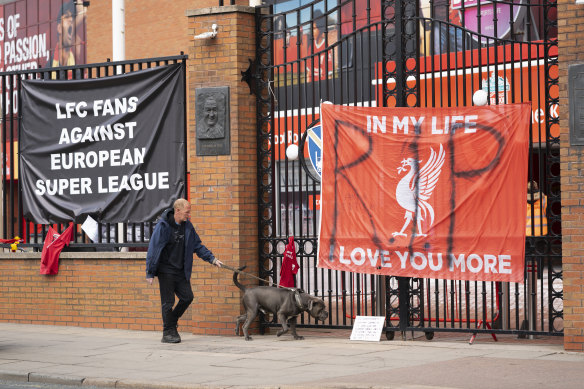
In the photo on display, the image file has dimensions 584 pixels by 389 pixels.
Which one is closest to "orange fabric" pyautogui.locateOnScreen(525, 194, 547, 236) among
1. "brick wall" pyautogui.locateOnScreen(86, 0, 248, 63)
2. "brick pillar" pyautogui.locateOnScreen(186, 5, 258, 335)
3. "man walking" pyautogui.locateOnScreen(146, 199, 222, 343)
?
"brick pillar" pyautogui.locateOnScreen(186, 5, 258, 335)

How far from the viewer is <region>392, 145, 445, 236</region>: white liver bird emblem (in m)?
11.3

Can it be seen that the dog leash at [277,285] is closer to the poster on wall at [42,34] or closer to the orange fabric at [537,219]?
the orange fabric at [537,219]

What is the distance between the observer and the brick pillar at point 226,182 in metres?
12.5

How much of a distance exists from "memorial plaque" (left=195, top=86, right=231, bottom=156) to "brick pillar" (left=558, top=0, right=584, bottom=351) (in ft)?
14.2

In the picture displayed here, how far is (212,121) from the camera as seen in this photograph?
41.4ft

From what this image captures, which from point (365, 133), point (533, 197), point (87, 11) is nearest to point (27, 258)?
point (365, 133)

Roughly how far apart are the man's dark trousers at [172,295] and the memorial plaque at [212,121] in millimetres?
1813

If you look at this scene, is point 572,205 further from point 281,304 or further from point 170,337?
point 170,337

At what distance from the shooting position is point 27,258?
14430 mm

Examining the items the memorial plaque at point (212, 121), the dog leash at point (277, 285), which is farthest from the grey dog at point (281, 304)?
the memorial plaque at point (212, 121)

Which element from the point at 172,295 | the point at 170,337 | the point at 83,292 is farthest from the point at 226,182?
the point at 83,292

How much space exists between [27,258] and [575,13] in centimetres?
851

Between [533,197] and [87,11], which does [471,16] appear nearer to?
[533,197]

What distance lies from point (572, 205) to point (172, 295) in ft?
15.5
